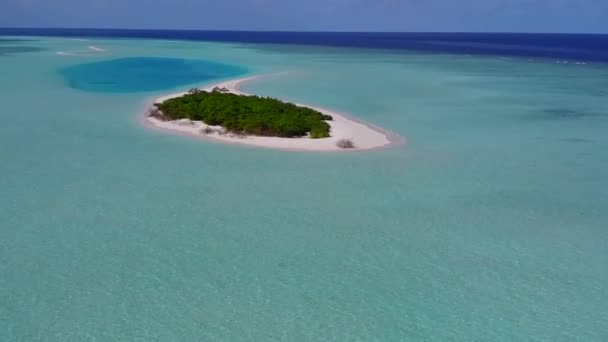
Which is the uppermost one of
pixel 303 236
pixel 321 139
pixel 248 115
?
pixel 248 115

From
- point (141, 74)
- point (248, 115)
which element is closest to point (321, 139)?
point (248, 115)

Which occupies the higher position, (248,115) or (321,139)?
(248,115)

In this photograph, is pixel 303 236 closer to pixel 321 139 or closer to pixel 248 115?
pixel 321 139

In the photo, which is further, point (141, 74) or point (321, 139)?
point (141, 74)

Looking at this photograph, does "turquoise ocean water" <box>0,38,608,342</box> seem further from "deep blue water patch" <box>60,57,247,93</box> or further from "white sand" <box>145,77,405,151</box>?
"deep blue water patch" <box>60,57,247,93</box>

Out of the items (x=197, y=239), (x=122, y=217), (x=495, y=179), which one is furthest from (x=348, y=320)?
(x=495, y=179)

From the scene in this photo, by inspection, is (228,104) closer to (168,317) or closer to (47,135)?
(47,135)

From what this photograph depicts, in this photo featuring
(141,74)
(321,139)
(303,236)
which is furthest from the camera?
(141,74)

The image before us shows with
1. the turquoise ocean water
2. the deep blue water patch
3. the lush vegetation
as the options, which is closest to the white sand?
the lush vegetation
